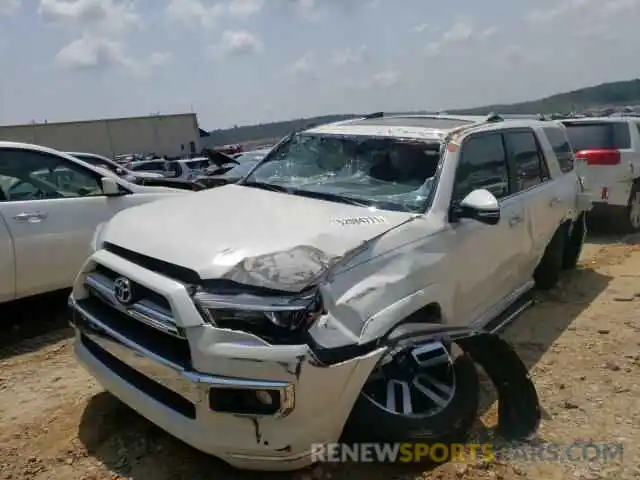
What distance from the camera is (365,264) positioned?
2875mm

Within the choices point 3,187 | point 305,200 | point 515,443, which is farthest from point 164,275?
point 3,187

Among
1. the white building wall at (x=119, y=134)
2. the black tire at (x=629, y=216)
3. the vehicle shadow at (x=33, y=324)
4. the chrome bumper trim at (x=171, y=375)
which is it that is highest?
the white building wall at (x=119, y=134)

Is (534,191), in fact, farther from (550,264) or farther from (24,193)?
(24,193)

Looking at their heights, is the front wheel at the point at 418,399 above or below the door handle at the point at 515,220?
below

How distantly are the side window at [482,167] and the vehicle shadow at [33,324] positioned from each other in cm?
336

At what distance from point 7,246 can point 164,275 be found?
2.53 metres

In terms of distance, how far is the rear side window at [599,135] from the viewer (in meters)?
8.61

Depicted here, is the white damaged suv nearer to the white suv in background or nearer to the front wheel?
the front wheel

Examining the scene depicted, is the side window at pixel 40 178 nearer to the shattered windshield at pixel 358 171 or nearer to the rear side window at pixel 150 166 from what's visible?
the shattered windshield at pixel 358 171

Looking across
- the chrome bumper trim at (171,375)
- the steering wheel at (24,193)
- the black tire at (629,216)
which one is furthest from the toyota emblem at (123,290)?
the black tire at (629,216)

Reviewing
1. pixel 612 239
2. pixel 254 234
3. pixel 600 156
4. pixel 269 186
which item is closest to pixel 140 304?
pixel 254 234

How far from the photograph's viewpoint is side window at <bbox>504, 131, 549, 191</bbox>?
4777 millimetres

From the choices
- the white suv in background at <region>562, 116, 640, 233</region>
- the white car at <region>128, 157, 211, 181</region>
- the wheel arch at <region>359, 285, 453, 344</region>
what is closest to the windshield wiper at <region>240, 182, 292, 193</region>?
the wheel arch at <region>359, 285, 453, 344</region>

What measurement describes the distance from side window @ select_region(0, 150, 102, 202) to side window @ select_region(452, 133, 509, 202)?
333 cm
